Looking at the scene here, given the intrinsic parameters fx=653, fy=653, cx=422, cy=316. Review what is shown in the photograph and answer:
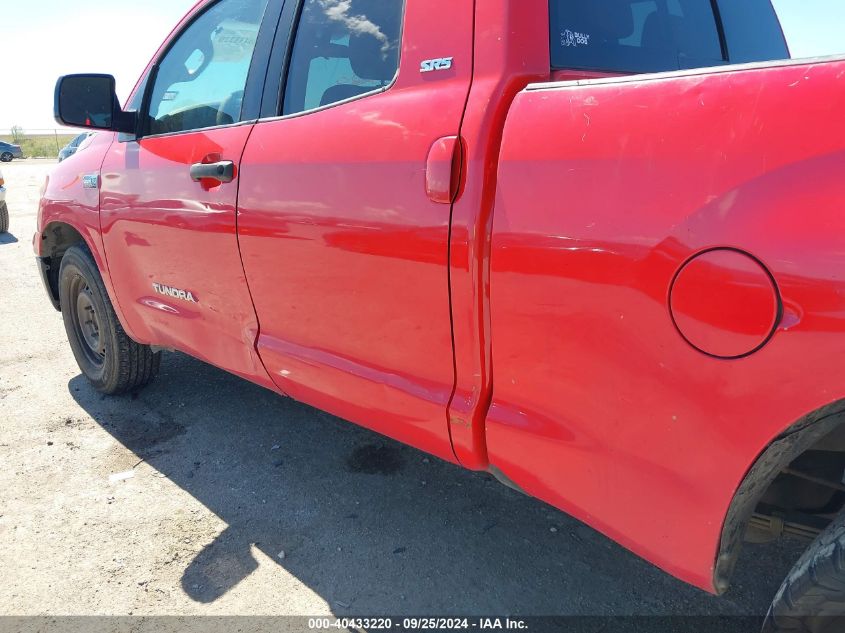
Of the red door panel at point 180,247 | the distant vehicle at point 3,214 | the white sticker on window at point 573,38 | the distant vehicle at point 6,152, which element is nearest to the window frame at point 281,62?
the red door panel at point 180,247

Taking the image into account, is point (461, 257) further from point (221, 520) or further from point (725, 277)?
point (221, 520)

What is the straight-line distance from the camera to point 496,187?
1646 mm

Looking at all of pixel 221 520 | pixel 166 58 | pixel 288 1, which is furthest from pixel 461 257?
pixel 166 58

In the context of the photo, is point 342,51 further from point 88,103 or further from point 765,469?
point 765,469

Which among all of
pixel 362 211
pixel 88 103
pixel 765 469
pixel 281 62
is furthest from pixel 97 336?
pixel 765 469

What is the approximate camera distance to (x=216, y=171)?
2.42 metres

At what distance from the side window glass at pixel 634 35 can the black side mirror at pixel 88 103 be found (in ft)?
7.17

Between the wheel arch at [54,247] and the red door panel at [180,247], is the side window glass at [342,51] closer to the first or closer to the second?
the red door panel at [180,247]

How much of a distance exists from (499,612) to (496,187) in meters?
1.42

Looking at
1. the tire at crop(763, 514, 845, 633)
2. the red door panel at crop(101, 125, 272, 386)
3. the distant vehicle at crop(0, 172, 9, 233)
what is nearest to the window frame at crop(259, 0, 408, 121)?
the red door panel at crop(101, 125, 272, 386)

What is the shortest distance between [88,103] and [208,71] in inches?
24.9

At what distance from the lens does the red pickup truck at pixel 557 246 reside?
4.11 feet

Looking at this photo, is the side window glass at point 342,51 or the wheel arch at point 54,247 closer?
the side window glass at point 342,51

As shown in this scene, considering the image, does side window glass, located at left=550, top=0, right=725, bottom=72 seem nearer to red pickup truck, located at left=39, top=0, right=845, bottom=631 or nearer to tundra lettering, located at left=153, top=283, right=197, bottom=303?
red pickup truck, located at left=39, top=0, right=845, bottom=631
